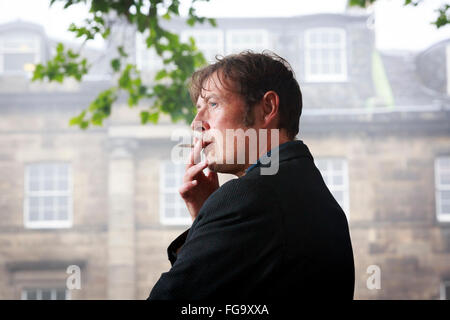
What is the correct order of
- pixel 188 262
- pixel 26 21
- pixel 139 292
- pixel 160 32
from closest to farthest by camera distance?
1. pixel 188 262
2. pixel 160 32
3. pixel 139 292
4. pixel 26 21

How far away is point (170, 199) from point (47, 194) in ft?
10.9

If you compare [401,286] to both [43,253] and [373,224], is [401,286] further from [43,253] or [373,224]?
[43,253]

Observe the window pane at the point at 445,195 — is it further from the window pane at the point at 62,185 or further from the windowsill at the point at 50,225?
the window pane at the point at 62,185

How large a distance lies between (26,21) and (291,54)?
7746mm

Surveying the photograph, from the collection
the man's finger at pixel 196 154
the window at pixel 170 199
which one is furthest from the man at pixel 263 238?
the window at pixel 170 199

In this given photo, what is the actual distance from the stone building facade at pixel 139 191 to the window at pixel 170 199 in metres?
0.03

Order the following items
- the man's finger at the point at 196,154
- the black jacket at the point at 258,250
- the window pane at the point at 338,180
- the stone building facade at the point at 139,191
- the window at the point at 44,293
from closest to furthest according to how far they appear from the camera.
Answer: the black jacket at the point at 258,250
the man's finger at the point at 196,154
the stone building facade at the point at 139,191
the window at the point at 44,293
the window pane at the point at 338,180

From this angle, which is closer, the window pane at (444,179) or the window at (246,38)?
the window pane at (444,179)

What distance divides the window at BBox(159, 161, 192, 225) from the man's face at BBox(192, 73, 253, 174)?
1374 centimetres

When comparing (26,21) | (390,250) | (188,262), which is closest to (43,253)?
(26,21)

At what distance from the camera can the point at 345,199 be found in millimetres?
15055

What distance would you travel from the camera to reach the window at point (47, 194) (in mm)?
15047

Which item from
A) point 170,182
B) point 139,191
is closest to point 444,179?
point 170,182

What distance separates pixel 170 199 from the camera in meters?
15.1
